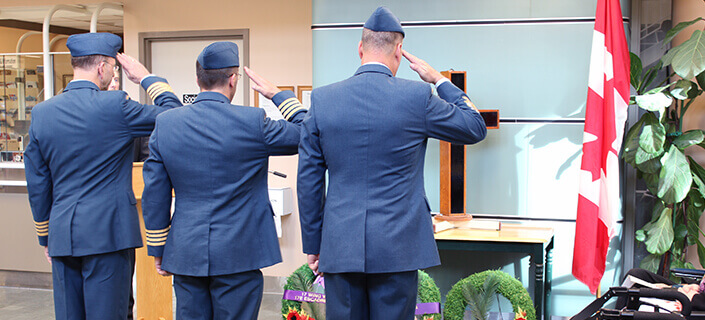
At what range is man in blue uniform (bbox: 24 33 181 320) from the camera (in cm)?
272

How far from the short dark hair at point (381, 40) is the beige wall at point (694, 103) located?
2.67 meters

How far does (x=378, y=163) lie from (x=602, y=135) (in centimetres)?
204

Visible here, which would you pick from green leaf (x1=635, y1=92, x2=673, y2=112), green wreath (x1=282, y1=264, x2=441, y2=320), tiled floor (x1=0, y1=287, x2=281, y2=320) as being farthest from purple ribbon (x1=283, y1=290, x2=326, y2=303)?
green leaf (x1=635, y1=92, x2=673, y2=112)

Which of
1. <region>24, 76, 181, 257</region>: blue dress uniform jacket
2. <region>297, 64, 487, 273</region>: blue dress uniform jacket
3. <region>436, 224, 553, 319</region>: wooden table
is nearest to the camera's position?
<region>297, 64, 487, 273</region>: blue dress uniform jacket

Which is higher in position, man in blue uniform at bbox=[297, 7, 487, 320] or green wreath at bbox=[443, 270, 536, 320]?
man in blue uniform at bbox=[297, 7, 487, 320]

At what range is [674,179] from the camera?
354cm

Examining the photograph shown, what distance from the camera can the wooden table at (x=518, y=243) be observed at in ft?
11.2

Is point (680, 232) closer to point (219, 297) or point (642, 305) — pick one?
point (642, 305)

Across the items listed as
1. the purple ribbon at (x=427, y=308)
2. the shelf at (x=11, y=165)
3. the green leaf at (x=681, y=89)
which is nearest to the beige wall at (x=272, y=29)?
the shelf at (x=11, y=165)

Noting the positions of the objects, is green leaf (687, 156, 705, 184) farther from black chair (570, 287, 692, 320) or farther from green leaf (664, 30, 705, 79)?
black chair (570, 287, 692, 320)

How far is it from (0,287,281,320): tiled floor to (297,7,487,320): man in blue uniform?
2531mm

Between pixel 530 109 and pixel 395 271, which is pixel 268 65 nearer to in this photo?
pixel 530 109

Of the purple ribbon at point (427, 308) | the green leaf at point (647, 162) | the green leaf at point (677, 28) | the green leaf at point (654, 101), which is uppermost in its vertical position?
the green leaf at point (677, 28)

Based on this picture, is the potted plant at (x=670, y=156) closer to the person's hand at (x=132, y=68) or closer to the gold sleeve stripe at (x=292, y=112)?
the gold sleeve stripe at (x=292, y=112)
